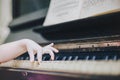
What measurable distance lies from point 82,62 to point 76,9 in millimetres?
588

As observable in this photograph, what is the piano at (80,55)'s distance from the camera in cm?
91

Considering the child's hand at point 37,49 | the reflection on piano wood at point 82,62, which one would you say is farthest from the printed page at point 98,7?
the child's hand at point 37,49

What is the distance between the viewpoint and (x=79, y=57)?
1.22 m

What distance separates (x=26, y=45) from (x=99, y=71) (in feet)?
1.81

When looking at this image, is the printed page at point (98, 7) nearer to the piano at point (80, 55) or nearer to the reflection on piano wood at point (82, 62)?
the piano at point (80, 55)

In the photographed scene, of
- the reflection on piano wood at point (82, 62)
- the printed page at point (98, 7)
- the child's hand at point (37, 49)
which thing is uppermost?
the printed page at point (98, 7)

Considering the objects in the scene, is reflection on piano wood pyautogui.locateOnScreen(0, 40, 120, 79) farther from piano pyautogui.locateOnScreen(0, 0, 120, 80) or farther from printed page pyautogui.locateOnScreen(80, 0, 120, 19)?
printed page pyautogui.locateOnScreen(80, 0, 120, 19)

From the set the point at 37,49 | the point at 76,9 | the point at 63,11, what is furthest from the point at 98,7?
the point at 37,49

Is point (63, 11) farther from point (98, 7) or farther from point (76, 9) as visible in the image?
point (98, 7)

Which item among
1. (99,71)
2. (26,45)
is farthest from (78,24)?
(99,71)

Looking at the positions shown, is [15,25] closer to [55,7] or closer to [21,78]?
[55,7]

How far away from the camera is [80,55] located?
124 centimetres

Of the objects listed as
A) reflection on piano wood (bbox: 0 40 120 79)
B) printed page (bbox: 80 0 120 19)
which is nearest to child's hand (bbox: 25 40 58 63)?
reflection on piano wood (bbox: 0 40 120 79)

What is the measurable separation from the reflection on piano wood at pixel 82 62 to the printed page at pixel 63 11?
0.24 metres
